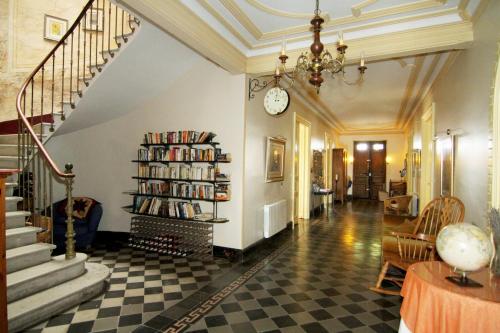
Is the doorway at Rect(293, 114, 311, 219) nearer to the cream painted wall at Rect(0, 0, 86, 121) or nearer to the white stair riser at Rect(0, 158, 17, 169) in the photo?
the white stair riser at Rect(0, 158, 17, 169)

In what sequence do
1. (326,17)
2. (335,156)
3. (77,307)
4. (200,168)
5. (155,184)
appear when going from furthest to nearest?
1. (335,156)
2. (155,184)
3. (200,168)
4. (326,17)
5. (77,307)

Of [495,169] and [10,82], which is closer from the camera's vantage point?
[495,169]

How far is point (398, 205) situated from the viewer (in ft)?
20.8

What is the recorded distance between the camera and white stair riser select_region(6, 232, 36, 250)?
318 centimetres

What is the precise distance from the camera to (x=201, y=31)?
3387 mm

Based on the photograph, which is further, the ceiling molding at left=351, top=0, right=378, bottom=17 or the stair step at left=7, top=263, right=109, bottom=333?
the ceiling molding at left=351, top=0, right=378, bottom=17

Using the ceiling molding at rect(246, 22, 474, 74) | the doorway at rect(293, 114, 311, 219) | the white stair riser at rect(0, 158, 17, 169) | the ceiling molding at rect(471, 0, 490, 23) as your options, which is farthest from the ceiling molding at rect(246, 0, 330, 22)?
the doorway at rect(293, 114, 311, 219)

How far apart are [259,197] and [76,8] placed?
5491 mm

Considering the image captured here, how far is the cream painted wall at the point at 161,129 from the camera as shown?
4.56m

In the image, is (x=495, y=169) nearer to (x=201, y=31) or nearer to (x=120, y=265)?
(x=201, y=31)

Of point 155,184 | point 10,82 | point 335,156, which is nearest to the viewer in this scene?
point 155,184

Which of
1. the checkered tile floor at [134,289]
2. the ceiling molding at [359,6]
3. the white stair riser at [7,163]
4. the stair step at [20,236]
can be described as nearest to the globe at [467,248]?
the ceiling molding at [359,6]

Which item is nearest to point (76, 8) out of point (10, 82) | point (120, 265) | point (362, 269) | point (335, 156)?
point (10, 82)

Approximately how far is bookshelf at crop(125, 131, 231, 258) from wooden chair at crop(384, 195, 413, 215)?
392 centimetres
